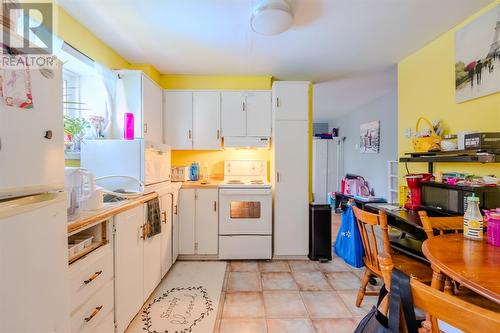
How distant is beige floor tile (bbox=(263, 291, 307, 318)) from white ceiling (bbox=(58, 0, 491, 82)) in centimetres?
250

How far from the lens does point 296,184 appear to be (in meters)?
3.01

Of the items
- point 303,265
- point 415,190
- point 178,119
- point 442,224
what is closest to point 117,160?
point 178,119

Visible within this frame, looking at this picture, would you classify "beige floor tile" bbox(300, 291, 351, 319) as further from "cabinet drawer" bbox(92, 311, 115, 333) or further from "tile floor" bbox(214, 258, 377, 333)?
"cabinet drawer" bbox(92, 311, 115, 333)

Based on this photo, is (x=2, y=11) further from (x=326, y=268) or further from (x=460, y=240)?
(x=326, y=268)

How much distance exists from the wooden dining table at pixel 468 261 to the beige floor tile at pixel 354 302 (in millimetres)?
985

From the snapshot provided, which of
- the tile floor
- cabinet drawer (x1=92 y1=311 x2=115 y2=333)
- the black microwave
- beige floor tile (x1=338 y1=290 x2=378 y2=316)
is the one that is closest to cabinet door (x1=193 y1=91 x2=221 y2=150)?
the tile floor

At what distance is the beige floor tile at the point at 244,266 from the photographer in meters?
2.74

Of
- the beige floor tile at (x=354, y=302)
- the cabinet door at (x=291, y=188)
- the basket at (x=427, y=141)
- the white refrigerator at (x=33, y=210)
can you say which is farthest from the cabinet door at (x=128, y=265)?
the basket at (x=427, y=141)

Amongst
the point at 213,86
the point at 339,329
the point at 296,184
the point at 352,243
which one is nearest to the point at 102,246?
the point at 339,329

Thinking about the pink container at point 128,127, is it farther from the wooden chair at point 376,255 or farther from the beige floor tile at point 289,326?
the wooden chair at point 376,255

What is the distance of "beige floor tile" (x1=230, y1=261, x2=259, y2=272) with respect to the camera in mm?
2738

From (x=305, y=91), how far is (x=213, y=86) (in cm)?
132

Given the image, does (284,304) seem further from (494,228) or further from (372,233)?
(494,228)

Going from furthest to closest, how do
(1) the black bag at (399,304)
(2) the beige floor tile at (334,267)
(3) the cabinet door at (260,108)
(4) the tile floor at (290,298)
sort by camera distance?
1. (3) the cabinet door at (260,108)
2. (2) the beige floor tile at (334,267)
3. (4) the tile floor at (290,298)
4. (1) the black bag at (399,304)
